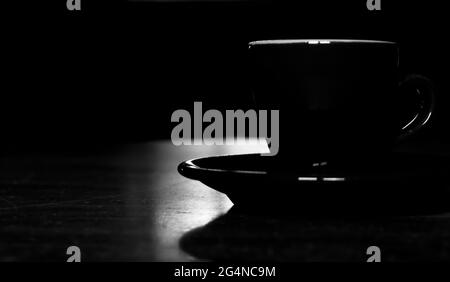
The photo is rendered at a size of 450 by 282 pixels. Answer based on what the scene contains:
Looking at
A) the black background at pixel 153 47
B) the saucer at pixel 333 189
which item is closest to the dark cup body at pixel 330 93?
the saucer at pixel 333 189

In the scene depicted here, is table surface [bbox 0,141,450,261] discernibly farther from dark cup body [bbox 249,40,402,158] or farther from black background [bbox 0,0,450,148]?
black background [bbox 0,0,450,148]

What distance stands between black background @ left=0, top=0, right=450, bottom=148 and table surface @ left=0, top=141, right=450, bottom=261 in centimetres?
162

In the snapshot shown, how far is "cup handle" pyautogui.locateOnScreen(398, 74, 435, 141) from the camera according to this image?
2.27 ft

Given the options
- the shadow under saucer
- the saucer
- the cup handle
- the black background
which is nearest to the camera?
the shadow under saucer

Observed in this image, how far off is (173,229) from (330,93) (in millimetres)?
201

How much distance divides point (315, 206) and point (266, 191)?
0.15 feet

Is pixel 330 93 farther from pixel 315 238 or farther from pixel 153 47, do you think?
pixel 153 47

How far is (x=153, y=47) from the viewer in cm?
248

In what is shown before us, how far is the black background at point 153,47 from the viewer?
2.42 metres

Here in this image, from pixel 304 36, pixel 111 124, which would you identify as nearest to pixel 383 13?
pixel 304 36

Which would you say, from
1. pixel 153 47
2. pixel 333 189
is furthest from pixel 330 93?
pixel 153 47

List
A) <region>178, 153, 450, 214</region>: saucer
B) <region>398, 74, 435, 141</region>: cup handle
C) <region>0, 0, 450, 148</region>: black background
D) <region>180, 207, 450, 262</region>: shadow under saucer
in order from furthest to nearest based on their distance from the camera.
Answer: <region>0, 0, 450, 148</region>: black background < <region>398, 74, 435, 141</region>: cup handle < <region>178, 153, 450, 214</region>: saucer < <region>180, 207, 450, 262</region>: shadow under saucer

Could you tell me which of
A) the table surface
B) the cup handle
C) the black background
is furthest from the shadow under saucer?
the black background
